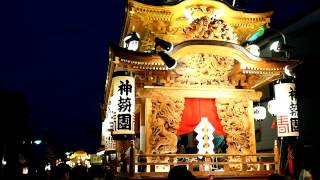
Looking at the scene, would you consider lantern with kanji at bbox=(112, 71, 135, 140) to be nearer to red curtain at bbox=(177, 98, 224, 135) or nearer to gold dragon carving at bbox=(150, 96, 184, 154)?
gold dragon carving at bbox=(150, 96, 184, 154)

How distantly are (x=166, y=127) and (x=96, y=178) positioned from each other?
483 cm

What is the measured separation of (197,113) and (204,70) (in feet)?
5.26

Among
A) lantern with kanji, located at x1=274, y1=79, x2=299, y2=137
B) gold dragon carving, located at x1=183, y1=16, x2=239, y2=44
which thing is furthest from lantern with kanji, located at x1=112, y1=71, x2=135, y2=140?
lantern with kanji, located at x1=274, y1=79, x2=299, y2=137

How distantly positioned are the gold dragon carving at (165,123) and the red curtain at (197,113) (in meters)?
0.44

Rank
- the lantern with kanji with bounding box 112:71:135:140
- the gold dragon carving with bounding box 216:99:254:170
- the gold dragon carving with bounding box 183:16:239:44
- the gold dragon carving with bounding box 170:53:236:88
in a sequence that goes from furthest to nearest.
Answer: the gold dragon carving with bounding box 183:16:239:44 < the gold dragon carving with bounding box 170:53:236:88 < the gold dragon carving with bounding box 216:99:254:170 < the lantern with kanji with bounding box 112:71:135:140

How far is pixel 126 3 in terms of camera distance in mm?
11578

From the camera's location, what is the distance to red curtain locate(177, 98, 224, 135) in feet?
37.1

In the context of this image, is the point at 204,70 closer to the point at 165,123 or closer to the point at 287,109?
the point at 165,123

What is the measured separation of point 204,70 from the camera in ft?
38.4

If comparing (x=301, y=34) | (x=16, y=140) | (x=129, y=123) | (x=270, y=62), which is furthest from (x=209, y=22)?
(x=16, y=140)

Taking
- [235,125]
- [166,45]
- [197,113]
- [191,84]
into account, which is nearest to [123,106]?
[166,45]

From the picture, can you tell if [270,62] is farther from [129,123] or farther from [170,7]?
[129,123]

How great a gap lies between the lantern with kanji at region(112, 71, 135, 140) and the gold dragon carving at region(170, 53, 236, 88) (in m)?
2.12

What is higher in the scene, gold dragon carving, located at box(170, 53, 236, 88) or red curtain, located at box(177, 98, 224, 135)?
gold dragon carving, located at box(170, 53, 236, 88)
